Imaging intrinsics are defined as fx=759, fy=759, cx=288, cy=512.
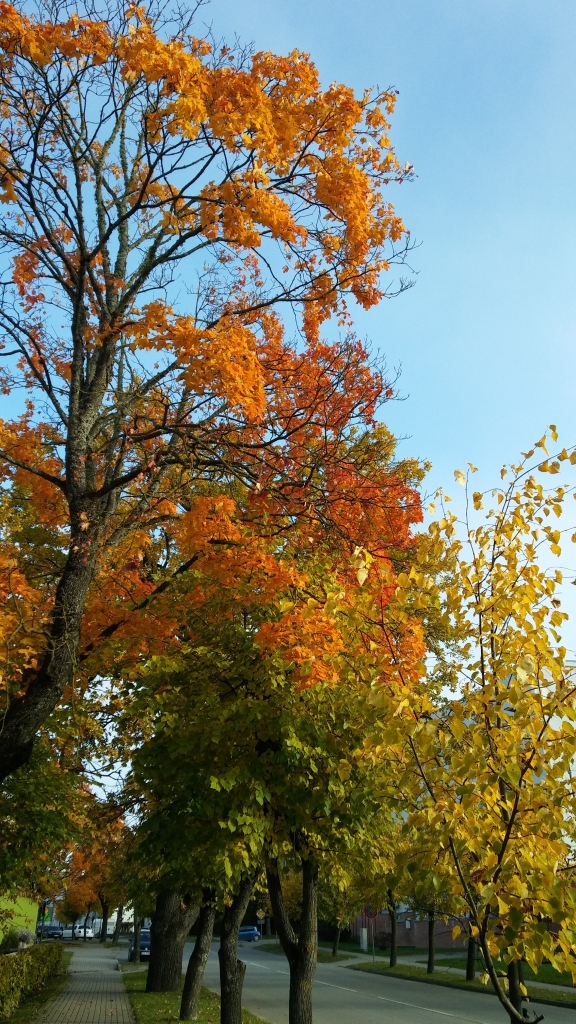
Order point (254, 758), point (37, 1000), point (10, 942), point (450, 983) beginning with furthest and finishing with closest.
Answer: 1. point (10, 942)
2. point (450, 983)
3. point (37, 1000)
4. point (254, 758)

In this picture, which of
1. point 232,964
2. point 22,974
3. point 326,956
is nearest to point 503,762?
point 232,964

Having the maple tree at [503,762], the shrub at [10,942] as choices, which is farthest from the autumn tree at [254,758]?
the shrub at [10,942]

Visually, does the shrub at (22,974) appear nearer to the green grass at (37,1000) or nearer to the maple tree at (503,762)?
the green grass at (37,1000)

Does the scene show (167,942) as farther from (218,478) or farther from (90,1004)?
(218,478)

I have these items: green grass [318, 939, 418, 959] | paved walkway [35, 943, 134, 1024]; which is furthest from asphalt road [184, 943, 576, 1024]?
green grass [318, 939, 418, 959]

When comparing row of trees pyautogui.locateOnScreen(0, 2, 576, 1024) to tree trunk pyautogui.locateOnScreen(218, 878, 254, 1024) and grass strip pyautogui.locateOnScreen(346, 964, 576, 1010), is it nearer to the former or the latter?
tree trunk pyautogui.locateOnScreen(218, 878, 254, 1024)

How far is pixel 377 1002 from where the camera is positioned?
19328 millimetres

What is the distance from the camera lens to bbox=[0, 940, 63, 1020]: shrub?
14980 mm

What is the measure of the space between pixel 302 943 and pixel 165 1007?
9528 millimetres

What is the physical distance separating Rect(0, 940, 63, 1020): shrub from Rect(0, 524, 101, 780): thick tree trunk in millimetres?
10795

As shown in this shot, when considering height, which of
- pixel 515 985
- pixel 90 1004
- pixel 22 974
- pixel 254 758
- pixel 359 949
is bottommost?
pixel 359 949

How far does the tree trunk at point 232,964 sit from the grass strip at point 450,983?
420 centimetres

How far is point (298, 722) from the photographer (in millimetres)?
8203

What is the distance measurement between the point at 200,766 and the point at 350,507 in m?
3.47
